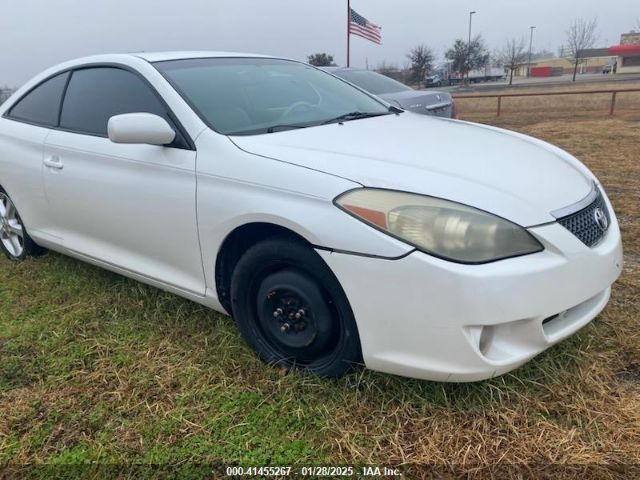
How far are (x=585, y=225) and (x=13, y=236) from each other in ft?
→ 12.7

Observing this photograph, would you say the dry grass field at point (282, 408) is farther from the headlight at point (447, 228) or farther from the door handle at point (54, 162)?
the door handle at point (54, 162)

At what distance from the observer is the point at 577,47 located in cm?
5078

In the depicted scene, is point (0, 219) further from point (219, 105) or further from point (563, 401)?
point (563, 401)

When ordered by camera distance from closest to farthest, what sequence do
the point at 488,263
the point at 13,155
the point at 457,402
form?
the point at 488,263 → the point at 457,402 → the point at 13,155

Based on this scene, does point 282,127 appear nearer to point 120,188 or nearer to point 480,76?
point 120,188

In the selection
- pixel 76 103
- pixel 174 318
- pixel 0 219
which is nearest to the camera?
pixel 174 318

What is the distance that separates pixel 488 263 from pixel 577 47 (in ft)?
187

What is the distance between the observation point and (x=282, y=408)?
2.26 m

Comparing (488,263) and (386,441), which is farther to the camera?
(386,441)

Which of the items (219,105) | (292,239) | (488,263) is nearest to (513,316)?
(488,263)

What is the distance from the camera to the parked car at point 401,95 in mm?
6840

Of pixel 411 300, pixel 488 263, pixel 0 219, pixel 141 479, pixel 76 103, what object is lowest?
pixel 141 479

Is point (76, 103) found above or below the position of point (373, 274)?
above

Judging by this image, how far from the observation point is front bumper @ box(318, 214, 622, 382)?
188 centimetres
